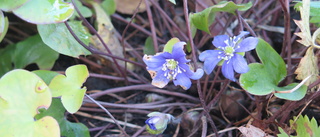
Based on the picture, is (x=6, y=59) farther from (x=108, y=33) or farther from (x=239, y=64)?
(x=239, y=64)

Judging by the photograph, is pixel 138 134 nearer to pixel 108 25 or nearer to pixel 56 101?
pixel 56 101

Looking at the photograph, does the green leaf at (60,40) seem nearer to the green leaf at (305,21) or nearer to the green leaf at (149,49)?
the green leaf at (149,49)

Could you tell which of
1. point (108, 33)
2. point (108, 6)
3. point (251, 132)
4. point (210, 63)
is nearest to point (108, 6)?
point (108, 6)

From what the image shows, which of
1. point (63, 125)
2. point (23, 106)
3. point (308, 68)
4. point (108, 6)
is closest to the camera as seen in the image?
point (23, 106)

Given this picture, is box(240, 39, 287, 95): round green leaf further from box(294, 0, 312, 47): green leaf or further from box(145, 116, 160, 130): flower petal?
box(145, 116, 160, 130): flower petal

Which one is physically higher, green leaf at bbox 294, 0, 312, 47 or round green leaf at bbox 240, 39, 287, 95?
green leaf at bbox 294, 0, 312, 47

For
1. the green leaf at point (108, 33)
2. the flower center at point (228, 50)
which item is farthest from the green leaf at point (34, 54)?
the flower center at point (228, 50)

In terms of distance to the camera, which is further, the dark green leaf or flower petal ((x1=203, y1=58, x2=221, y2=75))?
the dark green leaf

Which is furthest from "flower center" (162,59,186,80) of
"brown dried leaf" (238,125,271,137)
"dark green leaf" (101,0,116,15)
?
"dark green leaf" (101,0,116,15)
